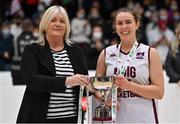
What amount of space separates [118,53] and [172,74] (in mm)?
2647

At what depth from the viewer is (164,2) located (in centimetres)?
1159

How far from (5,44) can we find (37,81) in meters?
6.76

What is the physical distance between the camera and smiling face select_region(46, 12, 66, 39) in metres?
3.10

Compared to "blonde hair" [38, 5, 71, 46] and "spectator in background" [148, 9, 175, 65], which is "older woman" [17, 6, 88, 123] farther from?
"spectator in background" [148, 9, 175, 65]

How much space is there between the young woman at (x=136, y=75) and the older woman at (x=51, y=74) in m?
0.26

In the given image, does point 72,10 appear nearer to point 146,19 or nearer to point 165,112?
point 146,19

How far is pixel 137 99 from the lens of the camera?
2.98 meters

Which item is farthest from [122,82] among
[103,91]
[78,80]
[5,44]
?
[5,44]

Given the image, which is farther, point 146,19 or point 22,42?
point 146,19

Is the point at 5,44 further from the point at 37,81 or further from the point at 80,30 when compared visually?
the point at 37,81

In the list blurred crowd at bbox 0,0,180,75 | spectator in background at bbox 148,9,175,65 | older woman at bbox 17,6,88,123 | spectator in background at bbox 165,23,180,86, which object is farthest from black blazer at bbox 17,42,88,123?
spectator in background at bbox 148,9,175,65

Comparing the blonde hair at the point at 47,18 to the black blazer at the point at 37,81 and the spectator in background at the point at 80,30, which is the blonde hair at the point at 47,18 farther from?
the spectator in background at the point at 80,30

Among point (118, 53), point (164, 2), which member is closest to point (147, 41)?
point (164, 2)

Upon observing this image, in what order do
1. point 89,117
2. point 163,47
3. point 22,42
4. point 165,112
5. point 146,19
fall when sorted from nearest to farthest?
point 89,117 < point 165,112 < point 22,42 < point 163,47 < point 146,19
